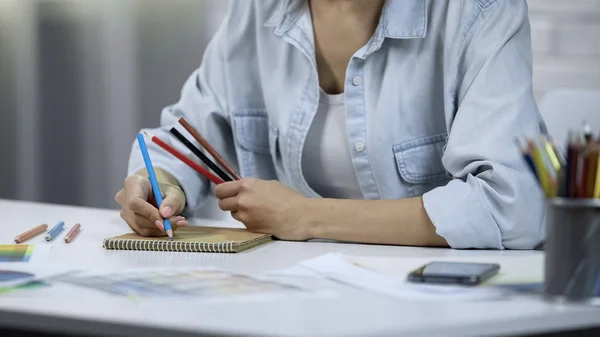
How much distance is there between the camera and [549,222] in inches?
31.8

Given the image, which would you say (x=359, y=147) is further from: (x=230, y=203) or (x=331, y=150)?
(x=230, y=203)

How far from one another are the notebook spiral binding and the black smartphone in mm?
303

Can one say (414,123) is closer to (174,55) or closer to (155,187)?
(155,187)

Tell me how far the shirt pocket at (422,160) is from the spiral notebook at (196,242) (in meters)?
0.30

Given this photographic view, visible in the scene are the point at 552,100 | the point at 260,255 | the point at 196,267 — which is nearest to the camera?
the point at 196,267

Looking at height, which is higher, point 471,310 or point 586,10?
point 586,10

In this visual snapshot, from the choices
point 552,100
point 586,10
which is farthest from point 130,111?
point 552,100

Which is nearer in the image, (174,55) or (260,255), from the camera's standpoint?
(260,255)

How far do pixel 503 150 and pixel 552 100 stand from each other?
1.67ft

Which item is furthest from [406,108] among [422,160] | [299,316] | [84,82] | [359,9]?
[84,82]

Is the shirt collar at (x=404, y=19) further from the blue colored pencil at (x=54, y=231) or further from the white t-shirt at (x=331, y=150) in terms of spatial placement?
the blue colored pencil at (x=54, y=231)

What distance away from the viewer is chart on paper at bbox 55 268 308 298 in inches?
32.3

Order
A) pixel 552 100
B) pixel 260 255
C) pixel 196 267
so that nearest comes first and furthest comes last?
pixel 196 267 → pixel 260 255 → pixel 552 100

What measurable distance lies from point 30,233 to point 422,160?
2.05ft
